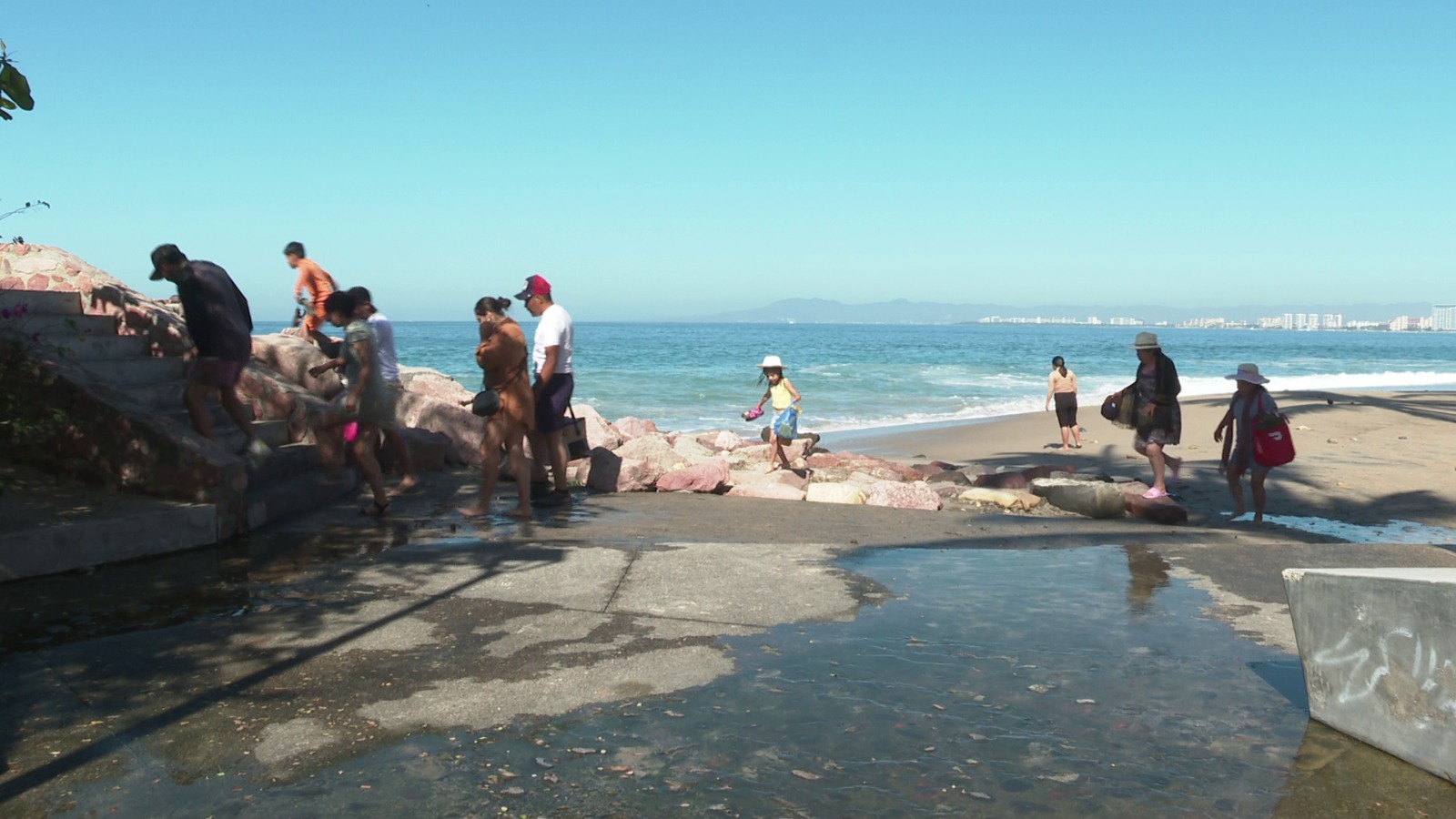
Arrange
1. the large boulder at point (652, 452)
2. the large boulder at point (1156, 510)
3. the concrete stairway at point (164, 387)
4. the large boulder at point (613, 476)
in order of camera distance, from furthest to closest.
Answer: the large boulder at point (652, 452)
the large boulder at point (613, 476)
the large boulder at point (1156, 510)
the concrete stairway at point (164, 387)

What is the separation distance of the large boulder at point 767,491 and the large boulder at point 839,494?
0.40ft

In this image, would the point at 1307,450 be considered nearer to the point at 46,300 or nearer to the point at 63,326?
the point at 63,326

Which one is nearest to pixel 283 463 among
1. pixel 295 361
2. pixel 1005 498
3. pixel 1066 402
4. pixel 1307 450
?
pixel 295 361

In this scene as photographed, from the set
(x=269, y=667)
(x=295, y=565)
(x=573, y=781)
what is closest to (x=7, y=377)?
(x=295, y=565)

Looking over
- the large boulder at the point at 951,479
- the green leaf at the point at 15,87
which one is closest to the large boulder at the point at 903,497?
the large boulder at the point at 951,479

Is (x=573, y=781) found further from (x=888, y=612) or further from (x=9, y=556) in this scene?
(x=9, y=556)

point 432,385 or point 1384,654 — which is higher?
point 432,385

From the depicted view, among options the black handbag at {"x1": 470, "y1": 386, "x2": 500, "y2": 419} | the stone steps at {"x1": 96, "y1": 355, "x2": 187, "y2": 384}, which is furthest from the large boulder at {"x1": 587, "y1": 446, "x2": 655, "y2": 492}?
the stone steps at {"x1": 96, "y1": 355, "x2": 187, "y2": 384}

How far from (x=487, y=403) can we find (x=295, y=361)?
4.17m

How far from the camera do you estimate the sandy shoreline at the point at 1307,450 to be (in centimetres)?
1049

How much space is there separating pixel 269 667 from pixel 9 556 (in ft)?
7.66

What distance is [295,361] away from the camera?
37.4 ft

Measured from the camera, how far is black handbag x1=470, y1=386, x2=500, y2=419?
820 cm

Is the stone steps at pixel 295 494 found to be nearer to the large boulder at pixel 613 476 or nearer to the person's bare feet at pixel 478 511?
the person's bare feet at pixel 478 511
